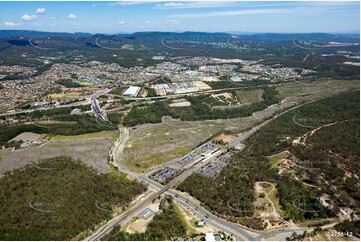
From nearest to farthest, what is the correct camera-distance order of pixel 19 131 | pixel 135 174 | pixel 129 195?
pixel 129 195 < pixel 135 174 < pixel 19 131

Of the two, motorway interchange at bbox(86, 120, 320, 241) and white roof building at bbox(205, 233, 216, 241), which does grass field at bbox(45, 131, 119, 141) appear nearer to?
motorway interchange at bbox(86, 120, 320, 241)

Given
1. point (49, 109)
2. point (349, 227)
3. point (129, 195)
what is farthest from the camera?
point (49, 109)

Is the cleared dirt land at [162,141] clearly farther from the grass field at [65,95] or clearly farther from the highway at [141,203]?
the grass field at [65,95]

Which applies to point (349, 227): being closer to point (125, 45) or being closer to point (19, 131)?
point (19, 131)

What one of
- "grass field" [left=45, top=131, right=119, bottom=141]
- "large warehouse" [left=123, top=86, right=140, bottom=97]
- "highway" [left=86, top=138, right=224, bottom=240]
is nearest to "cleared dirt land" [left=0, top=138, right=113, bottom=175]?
"grass field" [left=45, top=131, right=119, bottom=141]

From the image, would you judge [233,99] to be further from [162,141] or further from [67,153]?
[67,153]

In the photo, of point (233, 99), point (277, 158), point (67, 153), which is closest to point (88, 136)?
point (67, 153)

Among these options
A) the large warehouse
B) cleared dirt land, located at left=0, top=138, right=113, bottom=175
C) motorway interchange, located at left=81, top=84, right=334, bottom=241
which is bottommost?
motorway interchange, located at left=81, top=84, right=334, bottom=241

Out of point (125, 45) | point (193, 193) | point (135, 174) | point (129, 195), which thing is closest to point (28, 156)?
point (135, 174)
